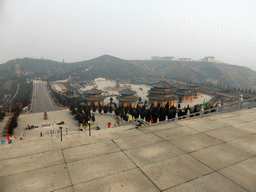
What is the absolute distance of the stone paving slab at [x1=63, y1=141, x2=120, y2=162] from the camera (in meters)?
8.62

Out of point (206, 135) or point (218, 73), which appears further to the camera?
point (218, 73)

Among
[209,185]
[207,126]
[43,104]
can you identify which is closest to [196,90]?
[43,104]

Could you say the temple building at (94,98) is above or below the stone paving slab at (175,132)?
below

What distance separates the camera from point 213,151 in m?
9.27

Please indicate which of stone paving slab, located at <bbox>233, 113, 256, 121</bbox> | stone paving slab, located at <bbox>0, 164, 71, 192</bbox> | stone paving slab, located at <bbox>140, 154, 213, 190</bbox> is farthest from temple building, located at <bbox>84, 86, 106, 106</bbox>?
stone paving slab, located at <bbox>140, 154, 213, 190</bbox>

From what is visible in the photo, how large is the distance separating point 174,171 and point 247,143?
5.81 meters

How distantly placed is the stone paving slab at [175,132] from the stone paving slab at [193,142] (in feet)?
1.59

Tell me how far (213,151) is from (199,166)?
199 centimetres

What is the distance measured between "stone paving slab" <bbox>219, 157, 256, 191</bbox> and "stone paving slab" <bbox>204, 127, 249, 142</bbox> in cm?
262

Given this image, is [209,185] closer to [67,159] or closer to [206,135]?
[206,135]

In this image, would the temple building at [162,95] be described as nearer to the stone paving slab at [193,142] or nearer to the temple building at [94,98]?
the temple building at [94,98]

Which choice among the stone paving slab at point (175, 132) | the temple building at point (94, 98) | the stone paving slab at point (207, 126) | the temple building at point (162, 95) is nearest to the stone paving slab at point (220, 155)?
the stone paving slab at point (175, 132)

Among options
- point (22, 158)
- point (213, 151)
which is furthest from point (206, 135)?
point (22, 158)

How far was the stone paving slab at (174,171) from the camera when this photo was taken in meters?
6.79
